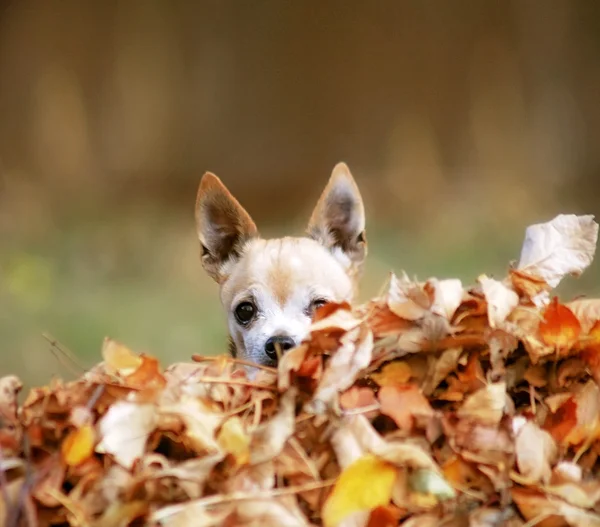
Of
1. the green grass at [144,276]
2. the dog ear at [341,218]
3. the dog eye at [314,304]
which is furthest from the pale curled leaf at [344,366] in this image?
the green grass at [144,276]

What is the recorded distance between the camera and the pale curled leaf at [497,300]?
76 cm

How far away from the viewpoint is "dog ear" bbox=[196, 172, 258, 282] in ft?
Answer: 4.36

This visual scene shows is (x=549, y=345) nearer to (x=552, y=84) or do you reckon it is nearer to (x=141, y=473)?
(x=141, y=473)

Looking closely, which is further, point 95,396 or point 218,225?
point 218,225

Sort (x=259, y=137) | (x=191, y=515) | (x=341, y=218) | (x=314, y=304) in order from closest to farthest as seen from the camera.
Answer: (x=191, y=515) → (x=314, y=304) → (x=341, y=218) → (x=259, y=137)

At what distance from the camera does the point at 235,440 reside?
639mm

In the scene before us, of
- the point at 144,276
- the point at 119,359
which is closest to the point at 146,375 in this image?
the point at 119,359

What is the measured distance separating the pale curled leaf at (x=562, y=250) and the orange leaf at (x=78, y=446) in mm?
567

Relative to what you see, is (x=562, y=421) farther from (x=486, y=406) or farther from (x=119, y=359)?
(x=119, y=359)

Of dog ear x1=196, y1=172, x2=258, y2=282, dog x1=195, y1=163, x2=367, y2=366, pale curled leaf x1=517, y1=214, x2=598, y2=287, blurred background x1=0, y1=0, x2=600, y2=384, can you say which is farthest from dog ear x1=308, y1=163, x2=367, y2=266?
pale curled leaf x1=517, y1=214, x2=598, y2=287

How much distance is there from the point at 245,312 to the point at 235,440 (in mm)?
636

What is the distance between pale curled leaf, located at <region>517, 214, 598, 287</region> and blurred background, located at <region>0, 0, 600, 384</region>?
2.48 ft

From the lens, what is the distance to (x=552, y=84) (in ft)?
5.39

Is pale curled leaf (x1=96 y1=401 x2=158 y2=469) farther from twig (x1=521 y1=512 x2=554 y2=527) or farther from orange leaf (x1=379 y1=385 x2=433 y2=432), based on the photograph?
twig (x1=521 y1=512 x2=554 y2=527)
